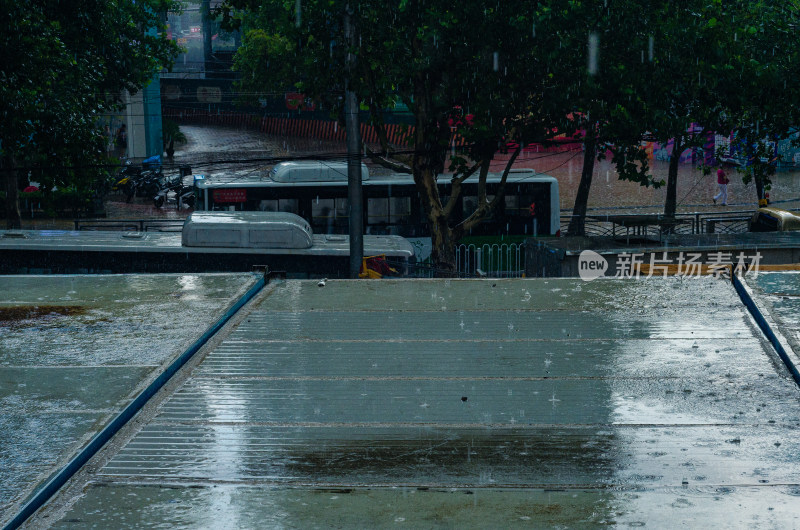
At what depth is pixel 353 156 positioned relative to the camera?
1695 cm

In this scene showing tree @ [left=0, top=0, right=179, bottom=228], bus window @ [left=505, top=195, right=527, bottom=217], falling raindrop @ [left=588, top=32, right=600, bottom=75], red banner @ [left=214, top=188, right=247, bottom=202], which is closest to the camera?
tree @ [left=0, top=0, right=179, bottom=228]

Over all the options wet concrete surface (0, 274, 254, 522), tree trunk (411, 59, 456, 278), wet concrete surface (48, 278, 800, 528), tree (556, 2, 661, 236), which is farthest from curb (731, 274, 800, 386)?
→ tree trunk (411, 59, 456, 278)

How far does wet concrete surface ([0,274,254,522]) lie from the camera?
235 inches

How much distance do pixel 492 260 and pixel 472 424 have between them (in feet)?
52.2

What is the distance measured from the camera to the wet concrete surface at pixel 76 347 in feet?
19.6

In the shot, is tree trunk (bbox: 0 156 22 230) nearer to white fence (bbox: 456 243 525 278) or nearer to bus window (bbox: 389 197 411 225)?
bus window (bbox: 389 197 411 225)

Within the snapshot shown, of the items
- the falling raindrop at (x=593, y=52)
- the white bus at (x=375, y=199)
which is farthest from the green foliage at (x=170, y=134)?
the falling raindrop at (x=593, y=52)

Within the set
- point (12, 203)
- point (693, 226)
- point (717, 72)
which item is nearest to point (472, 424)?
point (717, 72)

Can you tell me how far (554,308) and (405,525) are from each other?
5.29 metres

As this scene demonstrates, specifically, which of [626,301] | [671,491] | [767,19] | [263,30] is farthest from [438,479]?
[263,30]

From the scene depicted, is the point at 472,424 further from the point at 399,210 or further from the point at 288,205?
the point at 288,205

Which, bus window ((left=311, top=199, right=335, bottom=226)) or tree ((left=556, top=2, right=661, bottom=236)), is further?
bus window ((left=311, top=199, right=335, bottom=226))

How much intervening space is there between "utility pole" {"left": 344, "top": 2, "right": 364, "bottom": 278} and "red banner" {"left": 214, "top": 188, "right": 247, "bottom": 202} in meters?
6.58

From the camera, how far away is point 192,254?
1934cm
